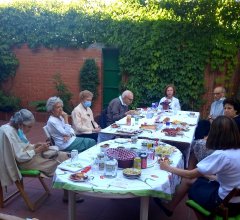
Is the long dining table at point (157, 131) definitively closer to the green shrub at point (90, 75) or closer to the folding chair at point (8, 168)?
the folding chair at point (8, 168)

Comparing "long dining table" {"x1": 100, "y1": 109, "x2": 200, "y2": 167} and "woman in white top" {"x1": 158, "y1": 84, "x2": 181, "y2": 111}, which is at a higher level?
"woman in white top" {"x1": 158, "y1": 84, "x2": 181, "y2": 111}

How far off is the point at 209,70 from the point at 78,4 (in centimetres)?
385

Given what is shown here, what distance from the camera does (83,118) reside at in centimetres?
502

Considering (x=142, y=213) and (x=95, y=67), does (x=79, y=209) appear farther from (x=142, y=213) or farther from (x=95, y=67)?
(x=95, y=67)

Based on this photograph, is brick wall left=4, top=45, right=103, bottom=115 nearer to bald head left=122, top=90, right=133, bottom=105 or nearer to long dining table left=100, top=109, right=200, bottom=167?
bald head left=122, top=90, right=133, bottom=105

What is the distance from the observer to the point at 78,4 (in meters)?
8.46

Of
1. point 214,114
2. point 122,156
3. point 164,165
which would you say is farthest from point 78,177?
point 214,114

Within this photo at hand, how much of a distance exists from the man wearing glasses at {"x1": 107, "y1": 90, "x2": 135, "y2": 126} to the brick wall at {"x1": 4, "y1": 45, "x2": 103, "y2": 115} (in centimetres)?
306

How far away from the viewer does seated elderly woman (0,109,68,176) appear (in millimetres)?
3393

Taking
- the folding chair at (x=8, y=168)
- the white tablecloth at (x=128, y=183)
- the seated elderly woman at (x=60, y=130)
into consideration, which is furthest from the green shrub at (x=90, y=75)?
the white tablecloth at (x=128, y=183)

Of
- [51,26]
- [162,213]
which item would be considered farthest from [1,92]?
[162,213]

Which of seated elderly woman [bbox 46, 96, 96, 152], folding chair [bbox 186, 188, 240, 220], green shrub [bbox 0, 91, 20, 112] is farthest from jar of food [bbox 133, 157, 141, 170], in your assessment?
green shrub [bbox 0, 91, 20, 112]

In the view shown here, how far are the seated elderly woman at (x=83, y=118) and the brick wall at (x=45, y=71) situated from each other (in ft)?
11.5

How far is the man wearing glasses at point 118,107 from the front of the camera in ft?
17.7
